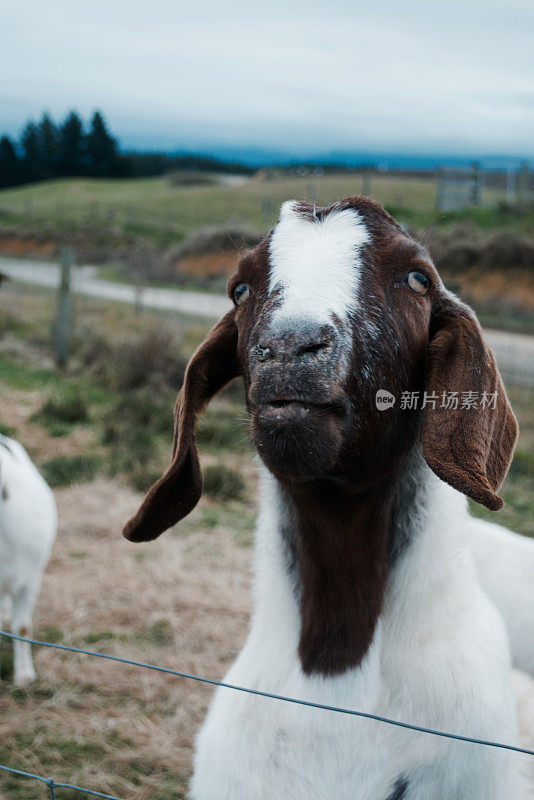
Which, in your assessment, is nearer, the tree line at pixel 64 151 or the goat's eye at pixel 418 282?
the goat's eye at pixel 418 282

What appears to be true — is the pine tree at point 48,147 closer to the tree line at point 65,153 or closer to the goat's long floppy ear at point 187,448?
the tree line at point 65,153

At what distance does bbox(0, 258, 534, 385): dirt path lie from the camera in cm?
1096

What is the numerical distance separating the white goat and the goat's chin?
3.17 m

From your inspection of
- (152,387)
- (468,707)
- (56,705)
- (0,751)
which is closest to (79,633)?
(56,705)

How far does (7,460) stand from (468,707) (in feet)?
11.7

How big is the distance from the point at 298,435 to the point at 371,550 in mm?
577

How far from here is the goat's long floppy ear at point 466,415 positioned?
6.06 feet

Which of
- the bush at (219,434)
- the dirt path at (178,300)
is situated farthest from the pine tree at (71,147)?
the bush at (219,434)

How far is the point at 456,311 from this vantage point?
2115 mm

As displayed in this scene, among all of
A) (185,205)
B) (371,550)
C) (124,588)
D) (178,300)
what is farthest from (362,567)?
(185,205)

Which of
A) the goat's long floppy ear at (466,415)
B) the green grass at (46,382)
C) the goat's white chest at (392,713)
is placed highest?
the goat's long floppy ear at (466,415)

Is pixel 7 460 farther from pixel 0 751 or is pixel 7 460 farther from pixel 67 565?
pixel 0 751

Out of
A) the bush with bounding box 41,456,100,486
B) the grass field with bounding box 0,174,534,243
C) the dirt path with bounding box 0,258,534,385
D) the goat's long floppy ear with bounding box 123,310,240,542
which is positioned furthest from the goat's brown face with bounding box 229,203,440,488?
the grass field with bounding box 0,174,534,243

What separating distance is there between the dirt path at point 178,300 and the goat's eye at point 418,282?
8.56 meters
